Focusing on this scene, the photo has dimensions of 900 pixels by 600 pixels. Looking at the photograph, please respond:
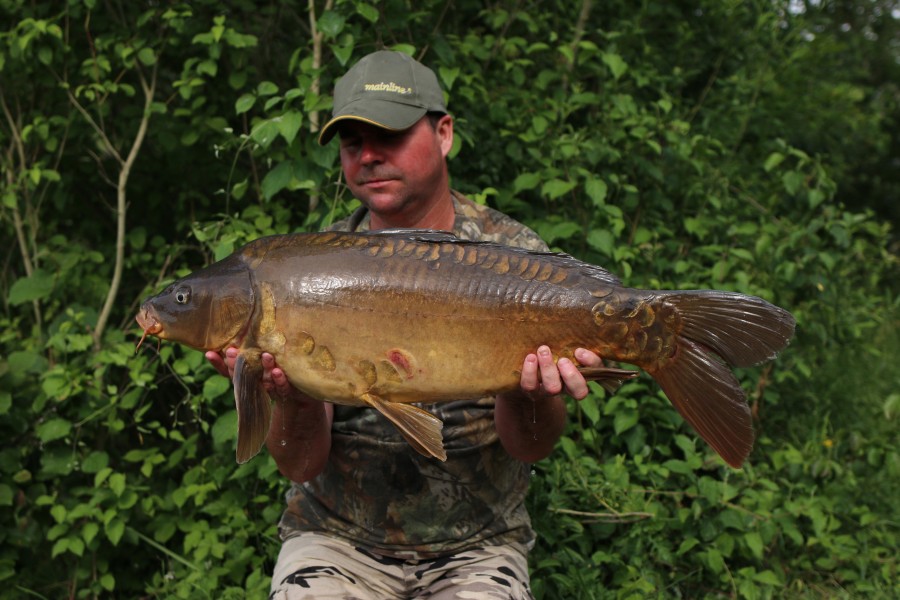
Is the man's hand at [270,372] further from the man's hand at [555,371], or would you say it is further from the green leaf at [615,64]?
the green leaf at [615,64]

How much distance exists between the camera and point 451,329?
210cm

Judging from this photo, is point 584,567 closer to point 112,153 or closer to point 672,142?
point 672,142

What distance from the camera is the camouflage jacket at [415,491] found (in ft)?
8.29

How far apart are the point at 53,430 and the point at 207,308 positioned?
180 centimetres

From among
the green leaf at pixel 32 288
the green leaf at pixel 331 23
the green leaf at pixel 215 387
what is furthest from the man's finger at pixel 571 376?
the green leaf at pixel 32 288

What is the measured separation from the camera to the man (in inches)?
96.0

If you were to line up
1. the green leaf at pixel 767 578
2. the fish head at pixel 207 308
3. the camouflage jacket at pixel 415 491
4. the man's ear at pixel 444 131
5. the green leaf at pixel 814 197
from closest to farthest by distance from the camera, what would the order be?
the fish head at pixel 207 308, the camouflage jacket at pixel 415 491, the man's ear at pixel 444 131, the green leaf at pixel 767 578, the green leaf at pixel 814 197

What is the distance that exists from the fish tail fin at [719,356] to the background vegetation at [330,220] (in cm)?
124

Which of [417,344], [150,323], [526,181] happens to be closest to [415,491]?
[417,344]

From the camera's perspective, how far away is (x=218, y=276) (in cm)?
217

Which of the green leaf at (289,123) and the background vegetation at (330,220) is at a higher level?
the green leaf at (289,123)

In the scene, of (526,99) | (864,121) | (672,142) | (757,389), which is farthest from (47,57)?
(864,121)

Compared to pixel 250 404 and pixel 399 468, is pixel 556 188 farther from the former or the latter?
pixel 250 404

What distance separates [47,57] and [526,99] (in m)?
1.98
